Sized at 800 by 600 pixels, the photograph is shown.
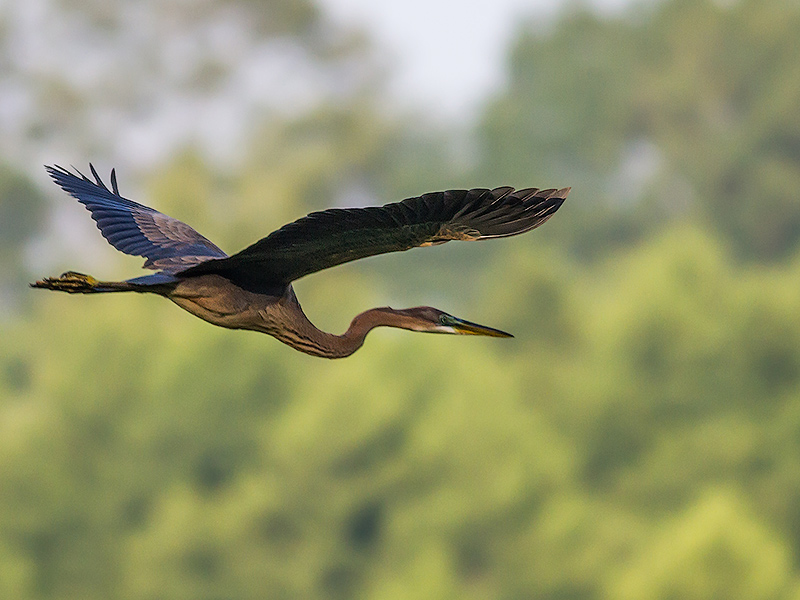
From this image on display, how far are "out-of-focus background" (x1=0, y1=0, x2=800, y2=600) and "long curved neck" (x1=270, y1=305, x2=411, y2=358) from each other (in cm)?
1466

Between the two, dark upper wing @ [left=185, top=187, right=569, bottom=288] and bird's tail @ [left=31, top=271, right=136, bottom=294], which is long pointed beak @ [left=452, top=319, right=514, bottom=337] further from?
bird's tail @ [left=31, top=271, right=136, bottom=294]

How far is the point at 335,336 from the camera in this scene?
3.87 meters

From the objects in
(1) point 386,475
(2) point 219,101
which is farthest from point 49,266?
(1) point 386,475

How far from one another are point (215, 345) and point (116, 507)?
288 cm

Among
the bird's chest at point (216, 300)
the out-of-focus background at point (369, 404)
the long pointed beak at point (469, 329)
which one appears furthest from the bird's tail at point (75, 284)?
the out-of-focus background at point (369, 404)

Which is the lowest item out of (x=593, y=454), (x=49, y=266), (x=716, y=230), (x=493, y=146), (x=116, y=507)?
(x=116, y=507)

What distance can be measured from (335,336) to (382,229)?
1.74 ft

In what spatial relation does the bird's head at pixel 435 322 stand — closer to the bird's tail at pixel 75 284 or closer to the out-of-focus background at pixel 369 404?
the bird's tail at pixel 75 284

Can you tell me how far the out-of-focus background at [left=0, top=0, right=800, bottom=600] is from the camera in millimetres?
20906

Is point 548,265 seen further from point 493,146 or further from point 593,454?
point 493,146

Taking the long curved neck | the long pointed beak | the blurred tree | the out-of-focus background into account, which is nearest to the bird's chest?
the long curved neck

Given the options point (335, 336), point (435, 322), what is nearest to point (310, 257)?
point (335, 336)

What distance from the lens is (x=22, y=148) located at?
35031mm

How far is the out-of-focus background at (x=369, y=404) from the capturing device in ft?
68.6
